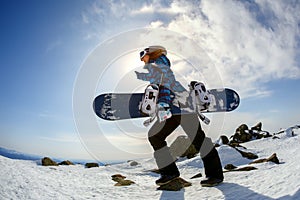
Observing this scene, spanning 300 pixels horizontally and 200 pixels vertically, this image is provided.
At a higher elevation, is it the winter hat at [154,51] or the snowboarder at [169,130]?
the winter hat at [154,51]

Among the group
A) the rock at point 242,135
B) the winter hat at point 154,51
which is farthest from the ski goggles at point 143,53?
the rock at point 242,135

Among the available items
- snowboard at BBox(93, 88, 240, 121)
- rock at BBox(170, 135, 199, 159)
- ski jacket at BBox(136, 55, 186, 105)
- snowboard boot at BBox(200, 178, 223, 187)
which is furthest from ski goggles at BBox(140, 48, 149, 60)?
rock at BBox(170, 135, 199, 159)

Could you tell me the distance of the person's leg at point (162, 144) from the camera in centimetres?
366

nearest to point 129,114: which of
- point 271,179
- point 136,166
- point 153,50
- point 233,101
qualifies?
point 153,50

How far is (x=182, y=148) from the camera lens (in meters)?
9.11

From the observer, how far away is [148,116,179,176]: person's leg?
366 cm

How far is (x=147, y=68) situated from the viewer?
4.01 meters

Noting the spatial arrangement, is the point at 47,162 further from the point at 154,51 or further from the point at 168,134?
the point at 154,51

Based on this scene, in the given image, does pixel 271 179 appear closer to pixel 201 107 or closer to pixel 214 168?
pixel 214 168

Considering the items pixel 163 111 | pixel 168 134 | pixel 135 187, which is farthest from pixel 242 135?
pixel 163 111

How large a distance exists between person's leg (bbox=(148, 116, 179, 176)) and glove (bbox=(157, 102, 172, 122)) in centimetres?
18

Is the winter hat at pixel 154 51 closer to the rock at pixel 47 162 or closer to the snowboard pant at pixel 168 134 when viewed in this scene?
the snowboard pant at pixel 168 134

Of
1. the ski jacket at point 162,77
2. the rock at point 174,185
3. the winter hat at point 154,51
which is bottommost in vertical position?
the rock at point 174,185

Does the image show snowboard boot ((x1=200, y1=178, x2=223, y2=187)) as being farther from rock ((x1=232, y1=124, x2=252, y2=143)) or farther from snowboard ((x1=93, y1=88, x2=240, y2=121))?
rock ((x1=232, y1=124, x2=252, y2=143))
